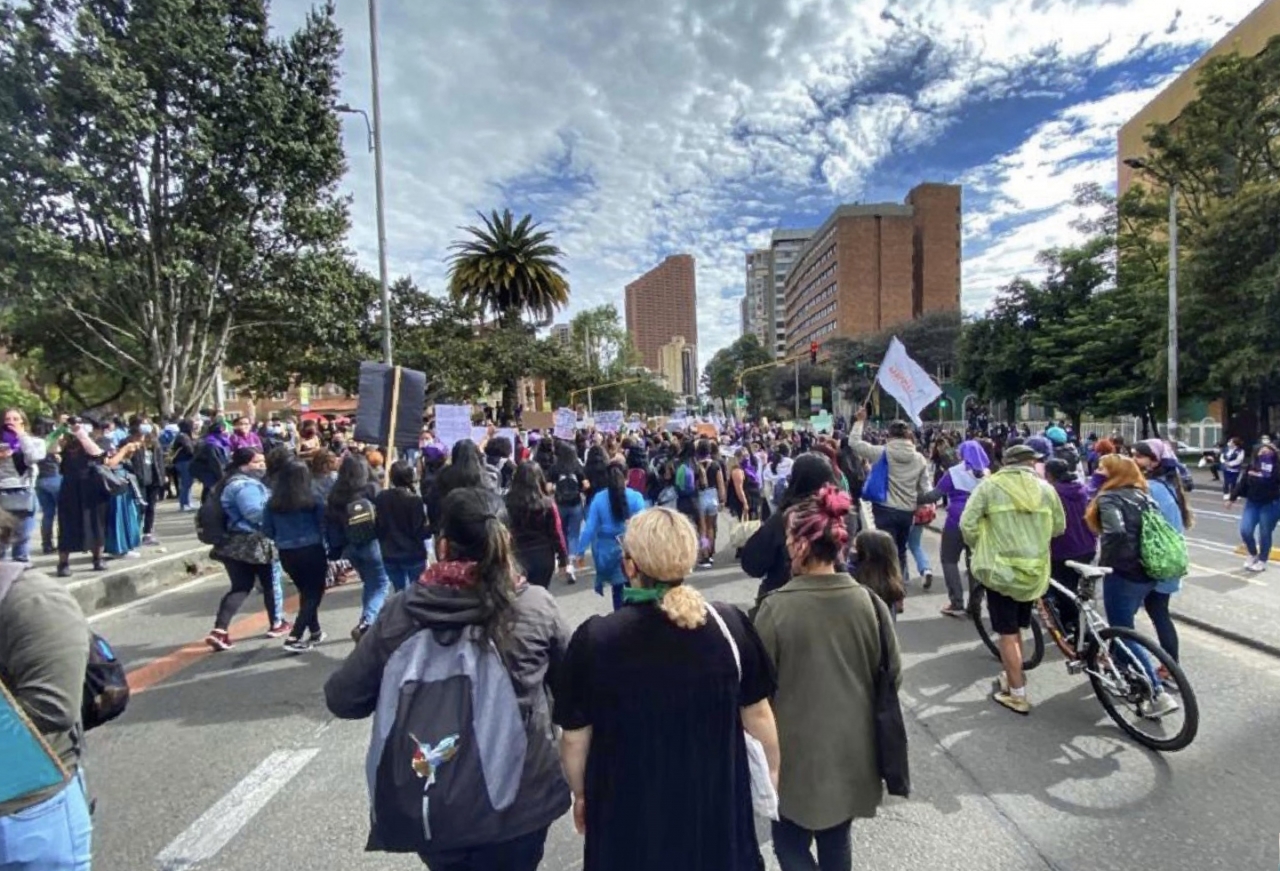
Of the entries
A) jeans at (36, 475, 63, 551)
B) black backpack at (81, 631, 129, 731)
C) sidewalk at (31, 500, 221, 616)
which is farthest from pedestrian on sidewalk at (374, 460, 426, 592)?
jeans at (36, 475, 63, 551)

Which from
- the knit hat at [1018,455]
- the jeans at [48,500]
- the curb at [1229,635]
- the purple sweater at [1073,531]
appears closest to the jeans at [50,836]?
the knit hat at [1018,455]

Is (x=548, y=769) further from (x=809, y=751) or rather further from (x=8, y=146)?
(x=8, y=146)

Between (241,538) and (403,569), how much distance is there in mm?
1323

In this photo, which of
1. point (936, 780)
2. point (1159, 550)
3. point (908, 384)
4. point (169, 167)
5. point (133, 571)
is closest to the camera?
point (936, 780)

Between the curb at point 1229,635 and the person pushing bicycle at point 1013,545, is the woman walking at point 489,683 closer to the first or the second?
the person pushing bicycle at point 1013,545

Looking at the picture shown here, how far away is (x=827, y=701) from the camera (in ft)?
7.65

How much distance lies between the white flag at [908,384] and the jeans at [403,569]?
704 cm

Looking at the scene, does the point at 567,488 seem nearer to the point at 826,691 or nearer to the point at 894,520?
the point at 894,520

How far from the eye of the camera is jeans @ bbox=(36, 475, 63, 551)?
29.6 feet

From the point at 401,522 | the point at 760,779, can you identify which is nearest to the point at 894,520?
the point at 401,522

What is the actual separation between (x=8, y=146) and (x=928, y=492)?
17.6 metres

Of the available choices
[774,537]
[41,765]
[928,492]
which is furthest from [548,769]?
[928,492]

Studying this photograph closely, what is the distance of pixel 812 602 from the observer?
2336mm

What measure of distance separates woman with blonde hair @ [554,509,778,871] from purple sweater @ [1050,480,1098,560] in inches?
153
